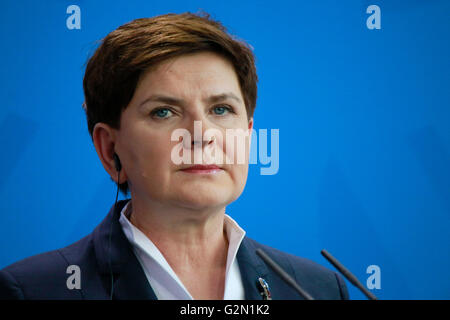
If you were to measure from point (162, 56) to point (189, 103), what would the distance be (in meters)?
0.13

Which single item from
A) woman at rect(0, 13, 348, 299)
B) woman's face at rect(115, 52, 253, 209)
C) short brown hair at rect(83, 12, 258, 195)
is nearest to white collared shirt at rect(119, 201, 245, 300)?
woman at rect(0, 13, 348, 299)

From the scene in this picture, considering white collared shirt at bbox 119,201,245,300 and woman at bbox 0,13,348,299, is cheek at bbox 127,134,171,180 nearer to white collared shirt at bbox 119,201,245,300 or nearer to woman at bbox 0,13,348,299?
woman at bbox 0,13,348,299

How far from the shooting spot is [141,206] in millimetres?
1383

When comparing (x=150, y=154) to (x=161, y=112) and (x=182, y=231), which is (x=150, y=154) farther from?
(x=182, y=231)

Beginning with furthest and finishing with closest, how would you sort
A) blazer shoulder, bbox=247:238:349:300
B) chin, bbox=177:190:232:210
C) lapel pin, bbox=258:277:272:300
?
blazer shoulder, bbox=247:238:349:300
lapel pin, bbox=258:277:272:300
chin, bbox=177:190:232:210

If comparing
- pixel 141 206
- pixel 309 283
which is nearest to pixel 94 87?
pixel 141 206

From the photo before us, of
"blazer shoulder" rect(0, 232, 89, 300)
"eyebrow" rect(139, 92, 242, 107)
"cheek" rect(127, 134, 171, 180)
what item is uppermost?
"eyebrow" rect(139, 92, 242, 107)

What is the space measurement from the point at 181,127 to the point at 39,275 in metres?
0.49

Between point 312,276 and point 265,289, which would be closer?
point 265,289

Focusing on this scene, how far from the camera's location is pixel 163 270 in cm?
130

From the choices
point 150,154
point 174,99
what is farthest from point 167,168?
point 174,99

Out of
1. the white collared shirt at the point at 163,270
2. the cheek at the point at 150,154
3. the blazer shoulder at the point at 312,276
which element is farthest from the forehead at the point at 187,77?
the blazer shoulder at the point at 312,276

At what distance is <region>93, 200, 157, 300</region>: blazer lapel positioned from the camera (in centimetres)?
126
